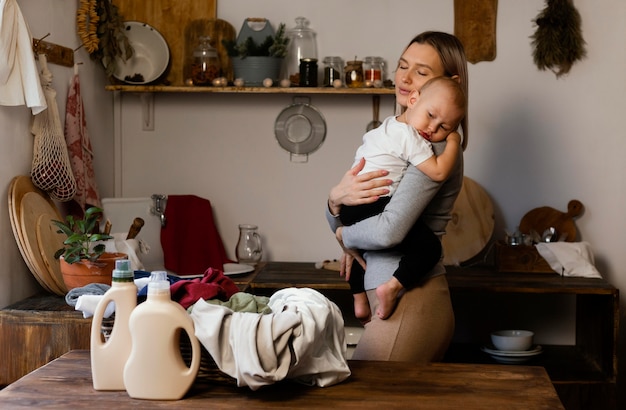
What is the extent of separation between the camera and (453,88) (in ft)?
6.49

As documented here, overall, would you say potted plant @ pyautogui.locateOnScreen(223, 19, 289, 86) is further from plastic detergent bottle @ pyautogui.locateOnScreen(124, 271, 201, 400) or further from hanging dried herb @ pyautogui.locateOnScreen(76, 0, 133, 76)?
plastic detergent bottle @ pyautogui.locateOnScreen(124, 271, 201, 400)

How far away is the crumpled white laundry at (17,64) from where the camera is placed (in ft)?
8.15

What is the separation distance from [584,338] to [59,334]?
6.73 feet

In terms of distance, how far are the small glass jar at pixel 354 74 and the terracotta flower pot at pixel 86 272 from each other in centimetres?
132

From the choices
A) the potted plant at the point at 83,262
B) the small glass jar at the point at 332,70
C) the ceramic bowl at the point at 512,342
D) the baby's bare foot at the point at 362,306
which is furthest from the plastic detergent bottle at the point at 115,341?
the small glass jar at the point at 332,70

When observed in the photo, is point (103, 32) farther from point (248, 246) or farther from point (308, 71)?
point (248, 246)

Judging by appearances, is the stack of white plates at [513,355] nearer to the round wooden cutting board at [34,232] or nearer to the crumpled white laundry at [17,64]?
the round wooden cutting board at [34,232]

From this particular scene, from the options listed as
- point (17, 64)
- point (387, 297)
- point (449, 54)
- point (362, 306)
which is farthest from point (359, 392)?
point (17, 64)

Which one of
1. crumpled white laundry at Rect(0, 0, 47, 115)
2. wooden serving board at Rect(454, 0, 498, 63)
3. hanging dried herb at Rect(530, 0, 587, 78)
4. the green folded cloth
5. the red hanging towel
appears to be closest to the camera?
the green folded cloth

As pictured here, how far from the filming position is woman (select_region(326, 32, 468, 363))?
1943mm

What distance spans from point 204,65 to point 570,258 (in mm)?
1627

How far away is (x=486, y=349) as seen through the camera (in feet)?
10.6

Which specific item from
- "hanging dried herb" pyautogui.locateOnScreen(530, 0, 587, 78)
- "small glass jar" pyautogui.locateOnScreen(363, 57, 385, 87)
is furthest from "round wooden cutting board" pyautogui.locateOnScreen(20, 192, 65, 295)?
"hanging dried herb" pyautogui.locateOnScreen(530, 0, 587, 78)

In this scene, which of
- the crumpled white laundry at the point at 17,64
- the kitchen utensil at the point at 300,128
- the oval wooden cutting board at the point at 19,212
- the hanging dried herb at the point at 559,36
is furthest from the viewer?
the kitchen utensil at the point at 300,128
